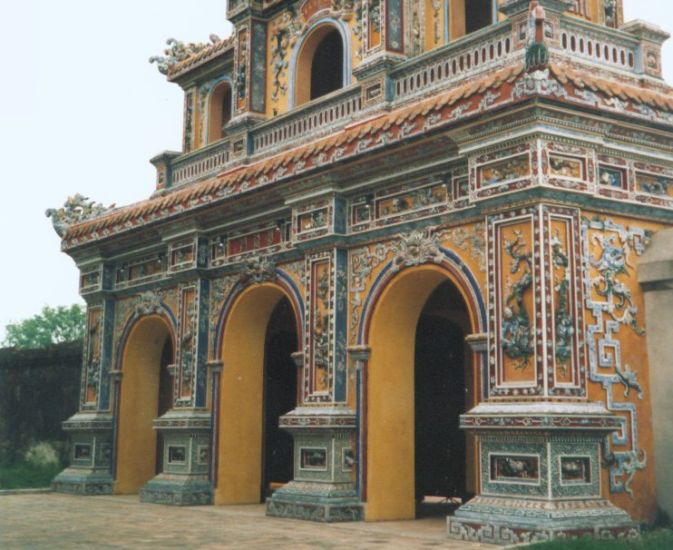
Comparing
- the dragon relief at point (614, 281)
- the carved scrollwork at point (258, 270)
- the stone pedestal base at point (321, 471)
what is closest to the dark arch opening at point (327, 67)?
the carved scrollwork at point (258, 270)

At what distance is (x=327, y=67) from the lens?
16828mm

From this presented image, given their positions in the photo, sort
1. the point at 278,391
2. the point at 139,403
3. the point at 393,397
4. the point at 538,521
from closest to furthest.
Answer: the point at 538,521, the point at 393,397, the point at 278,391, the point at 139,403

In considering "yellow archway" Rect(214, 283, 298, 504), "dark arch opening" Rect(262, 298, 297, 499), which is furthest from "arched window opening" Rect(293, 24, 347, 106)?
"dark arch opening" Rect(262, 298, 297, 499)

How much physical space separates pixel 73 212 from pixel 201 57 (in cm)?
409

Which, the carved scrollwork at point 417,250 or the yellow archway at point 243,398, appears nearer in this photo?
the carved scrollwork at point 417,250

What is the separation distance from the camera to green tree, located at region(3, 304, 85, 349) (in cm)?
6216

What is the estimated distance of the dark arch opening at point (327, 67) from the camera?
16547mm

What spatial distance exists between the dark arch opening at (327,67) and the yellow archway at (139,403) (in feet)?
17.1

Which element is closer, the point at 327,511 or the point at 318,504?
the point at 327,511

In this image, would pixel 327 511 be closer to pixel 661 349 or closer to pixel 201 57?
pixel 661 349

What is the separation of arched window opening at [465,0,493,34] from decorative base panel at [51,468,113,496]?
400 inches

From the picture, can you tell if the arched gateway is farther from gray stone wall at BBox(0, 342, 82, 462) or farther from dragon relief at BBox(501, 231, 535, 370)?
gray stone wall at BBox(0, 342, 82, 462)

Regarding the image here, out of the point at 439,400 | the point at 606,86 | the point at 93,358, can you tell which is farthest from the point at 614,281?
the point at 93,358

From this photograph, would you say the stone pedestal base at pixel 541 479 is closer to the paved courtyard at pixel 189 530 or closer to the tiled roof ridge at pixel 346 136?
the paved courtyard at pixel 189 530
